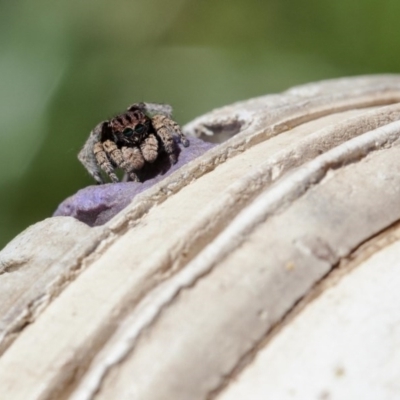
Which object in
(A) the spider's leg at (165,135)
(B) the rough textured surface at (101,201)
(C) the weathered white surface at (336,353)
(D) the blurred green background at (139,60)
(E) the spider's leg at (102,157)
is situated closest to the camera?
(C) the weathered white surface at (336,353)

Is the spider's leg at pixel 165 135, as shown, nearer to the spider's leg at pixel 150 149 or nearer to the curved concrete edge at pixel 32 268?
the spider's leg at pixel 150 149

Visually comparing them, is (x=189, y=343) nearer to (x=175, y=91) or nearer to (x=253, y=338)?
(x=253, y=338)

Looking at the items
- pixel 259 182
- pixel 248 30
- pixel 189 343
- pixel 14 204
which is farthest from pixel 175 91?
pixel 189 343

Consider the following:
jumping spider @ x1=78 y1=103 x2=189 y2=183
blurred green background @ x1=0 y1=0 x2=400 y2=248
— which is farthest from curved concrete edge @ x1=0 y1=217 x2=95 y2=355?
blurred green background @ x1=0 y1=0 x2=400 y2=248

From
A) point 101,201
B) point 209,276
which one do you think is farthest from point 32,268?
point 209,276

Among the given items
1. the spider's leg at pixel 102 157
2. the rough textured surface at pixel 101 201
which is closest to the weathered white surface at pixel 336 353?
the rough textured surface at pixel 101 201

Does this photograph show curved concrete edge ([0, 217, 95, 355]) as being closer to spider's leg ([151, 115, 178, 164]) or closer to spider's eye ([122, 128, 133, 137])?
spider's leg ([151, 115, 178, 164])
